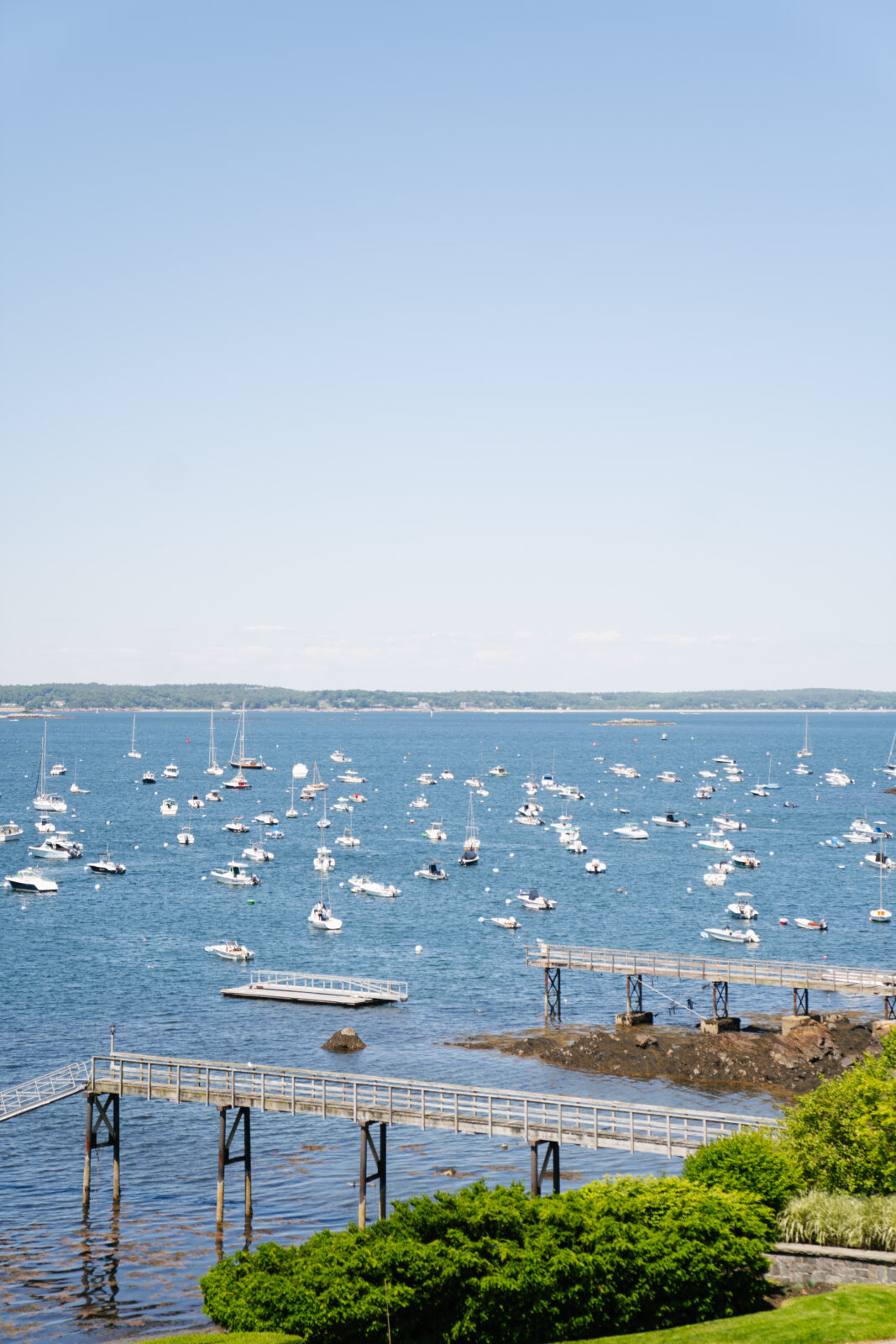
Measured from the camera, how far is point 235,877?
12694 cm

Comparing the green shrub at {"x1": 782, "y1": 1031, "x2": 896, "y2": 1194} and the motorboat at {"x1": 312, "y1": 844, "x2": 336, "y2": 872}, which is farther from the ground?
the green shrub at {"x1": 782, "y1": 1031, "x2": 896, "y2": 1194}

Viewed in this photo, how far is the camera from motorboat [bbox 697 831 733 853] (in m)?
153

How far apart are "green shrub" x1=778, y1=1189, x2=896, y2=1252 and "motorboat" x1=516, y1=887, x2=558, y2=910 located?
259 ft

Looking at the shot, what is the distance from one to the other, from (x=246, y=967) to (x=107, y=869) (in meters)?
45.0

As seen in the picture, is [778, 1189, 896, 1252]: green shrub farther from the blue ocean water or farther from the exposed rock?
the exposed rock

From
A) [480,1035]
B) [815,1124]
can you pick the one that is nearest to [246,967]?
[480,1035]

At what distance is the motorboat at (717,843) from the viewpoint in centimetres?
15262

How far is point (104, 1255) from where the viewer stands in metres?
42.8

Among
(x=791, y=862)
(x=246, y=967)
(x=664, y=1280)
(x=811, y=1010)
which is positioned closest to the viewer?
(x=664, y=1280)

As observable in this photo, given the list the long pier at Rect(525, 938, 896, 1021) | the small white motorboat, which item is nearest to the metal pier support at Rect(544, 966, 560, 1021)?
the long pier at Rect(525, 938, 896, 1021)

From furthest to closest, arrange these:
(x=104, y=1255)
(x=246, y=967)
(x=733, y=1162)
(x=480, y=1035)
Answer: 1. (x=246, y=967)
2. (x=480, y=1035)
3. (x=104, y=1255)
4. (x=733, y=1162)

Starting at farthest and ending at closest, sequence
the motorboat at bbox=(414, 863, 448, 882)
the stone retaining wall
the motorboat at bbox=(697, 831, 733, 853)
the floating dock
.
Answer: the motorboat at bbox=(697, 831, 733, 853) < the motorboat at bbox=(414, 863, 448, 882) < the floating dock < the stone retaining wall

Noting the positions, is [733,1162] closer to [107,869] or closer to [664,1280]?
[664,1280]

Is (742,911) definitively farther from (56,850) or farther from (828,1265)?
(828,1265)
